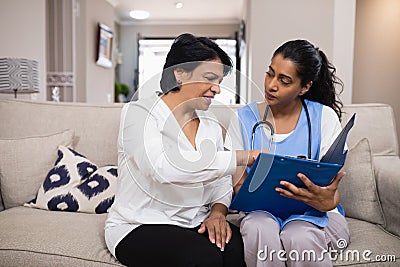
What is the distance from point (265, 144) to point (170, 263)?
1.45ft

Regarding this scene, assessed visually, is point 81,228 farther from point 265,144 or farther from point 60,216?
point 265,144

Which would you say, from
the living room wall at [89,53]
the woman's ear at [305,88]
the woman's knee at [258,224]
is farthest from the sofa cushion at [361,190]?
the living room wall at [89,53]

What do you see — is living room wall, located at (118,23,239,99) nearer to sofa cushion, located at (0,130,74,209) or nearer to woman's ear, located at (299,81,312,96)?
sofa cushion, located at (0,130,74,209)

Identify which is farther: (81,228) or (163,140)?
(81,228)

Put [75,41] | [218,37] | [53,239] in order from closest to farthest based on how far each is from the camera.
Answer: [53,239] < [75,41] < [218,37]

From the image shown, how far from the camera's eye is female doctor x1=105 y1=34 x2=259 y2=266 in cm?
123

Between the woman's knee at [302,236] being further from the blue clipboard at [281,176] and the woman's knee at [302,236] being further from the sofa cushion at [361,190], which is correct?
the sofa cushion at [361,190]

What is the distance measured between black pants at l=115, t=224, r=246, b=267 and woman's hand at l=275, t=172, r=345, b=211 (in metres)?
0.23

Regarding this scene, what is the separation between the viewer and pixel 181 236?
1.31m

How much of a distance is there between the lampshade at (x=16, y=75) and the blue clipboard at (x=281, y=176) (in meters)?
2.09

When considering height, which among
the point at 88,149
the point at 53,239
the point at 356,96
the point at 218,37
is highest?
the point at 218,37

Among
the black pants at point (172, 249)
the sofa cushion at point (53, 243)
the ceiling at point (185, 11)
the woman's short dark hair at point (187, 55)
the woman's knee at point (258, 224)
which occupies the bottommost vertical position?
the sofa cushion at point (53, 243)

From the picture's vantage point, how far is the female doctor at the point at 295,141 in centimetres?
131

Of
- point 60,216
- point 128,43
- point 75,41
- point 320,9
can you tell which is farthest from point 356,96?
point 128,43
